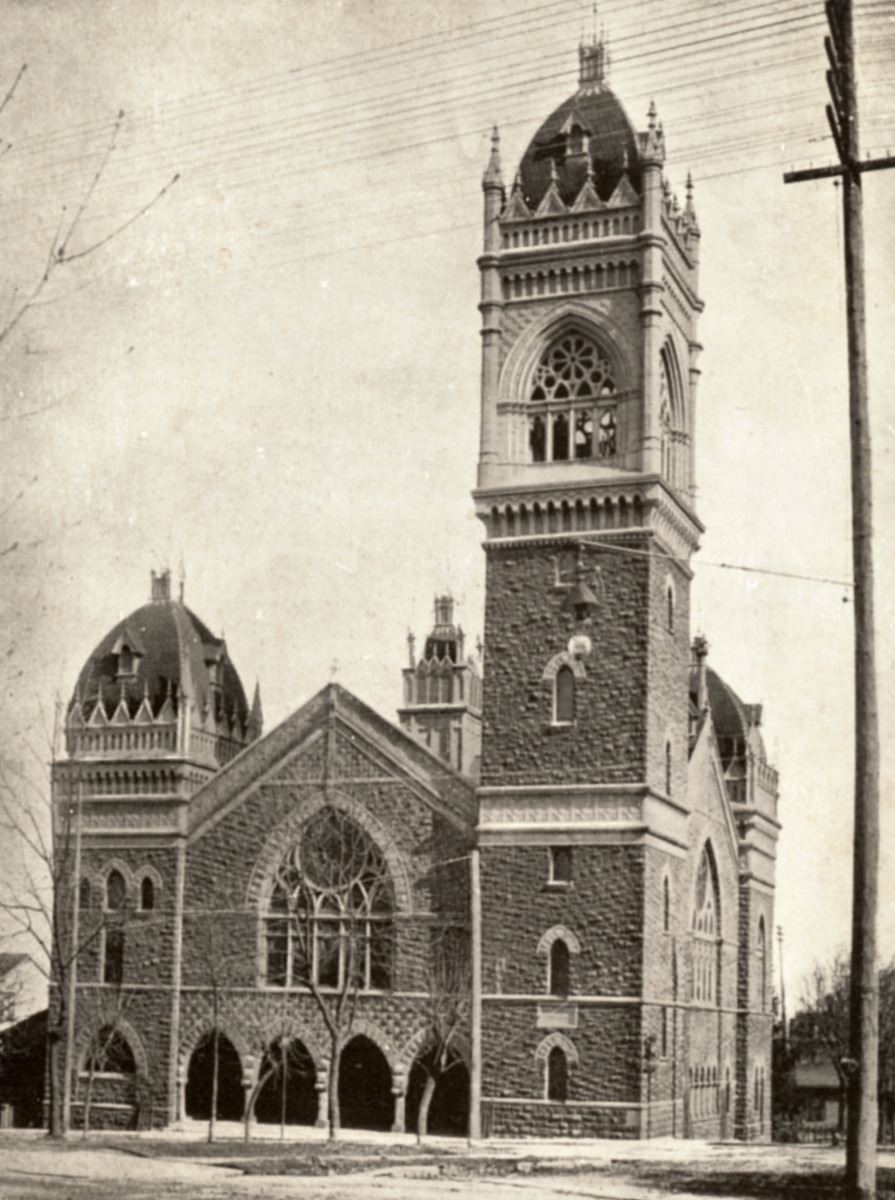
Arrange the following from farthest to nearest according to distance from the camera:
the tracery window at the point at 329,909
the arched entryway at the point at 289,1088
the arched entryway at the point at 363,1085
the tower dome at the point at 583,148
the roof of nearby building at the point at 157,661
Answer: the roof of nearby building at the point at 157,661
the arched entryway at the point at 289,1088
the arched entryway at the point at 363,1085
the tracery window at the point at 329,909
the tower dome at the point at 583,148

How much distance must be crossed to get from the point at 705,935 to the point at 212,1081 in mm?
13704

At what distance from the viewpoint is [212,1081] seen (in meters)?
49.9

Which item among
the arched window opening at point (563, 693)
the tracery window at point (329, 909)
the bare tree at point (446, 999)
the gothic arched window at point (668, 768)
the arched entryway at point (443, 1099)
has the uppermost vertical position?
the arched window opening at point (563, 693)

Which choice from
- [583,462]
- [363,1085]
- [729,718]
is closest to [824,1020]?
[729,718]

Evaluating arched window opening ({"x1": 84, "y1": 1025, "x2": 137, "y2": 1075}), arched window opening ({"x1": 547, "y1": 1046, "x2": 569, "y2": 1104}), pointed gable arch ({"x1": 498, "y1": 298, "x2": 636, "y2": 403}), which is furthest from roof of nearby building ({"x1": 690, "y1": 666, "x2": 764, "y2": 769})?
arched window opening ({"x1": 84, "y1": 1025, "x2": 137, "y2": 1075})

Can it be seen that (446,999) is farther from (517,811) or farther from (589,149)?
(589,149)

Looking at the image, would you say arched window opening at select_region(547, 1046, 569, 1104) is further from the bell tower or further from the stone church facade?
the bell tower

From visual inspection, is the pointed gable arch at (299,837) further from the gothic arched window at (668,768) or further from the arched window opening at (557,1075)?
the gothic arched window at (668,768)

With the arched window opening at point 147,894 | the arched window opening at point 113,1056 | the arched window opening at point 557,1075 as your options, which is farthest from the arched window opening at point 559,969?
the arched window opening at point 113,1056

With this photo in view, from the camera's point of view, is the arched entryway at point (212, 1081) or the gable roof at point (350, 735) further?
the arched entryway at point (212, 1081)

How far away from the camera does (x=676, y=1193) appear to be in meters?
26.7

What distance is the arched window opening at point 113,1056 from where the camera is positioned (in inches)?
1998

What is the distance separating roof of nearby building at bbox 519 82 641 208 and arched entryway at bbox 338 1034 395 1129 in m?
21.5

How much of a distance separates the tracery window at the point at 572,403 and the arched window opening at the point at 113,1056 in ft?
61.1
